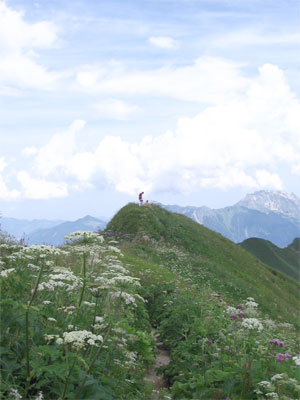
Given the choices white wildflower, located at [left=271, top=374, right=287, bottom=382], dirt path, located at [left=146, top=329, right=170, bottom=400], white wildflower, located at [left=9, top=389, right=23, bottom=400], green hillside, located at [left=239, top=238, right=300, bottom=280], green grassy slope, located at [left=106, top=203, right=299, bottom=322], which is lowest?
dirt path, located at [left=146, top=329, right=170, bottom=400]

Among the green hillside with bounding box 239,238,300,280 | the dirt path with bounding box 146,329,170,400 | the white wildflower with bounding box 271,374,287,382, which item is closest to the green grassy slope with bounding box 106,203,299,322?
the dirt path with bounding box 146,329,170,400

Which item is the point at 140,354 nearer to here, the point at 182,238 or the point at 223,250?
the point at 182,238

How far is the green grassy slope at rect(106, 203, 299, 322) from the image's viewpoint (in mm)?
24609

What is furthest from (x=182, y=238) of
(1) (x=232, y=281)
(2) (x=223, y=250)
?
(1) (x=232, y=281)

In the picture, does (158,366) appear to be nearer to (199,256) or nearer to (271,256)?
(199,256)

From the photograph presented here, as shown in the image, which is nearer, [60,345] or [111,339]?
[60,345]

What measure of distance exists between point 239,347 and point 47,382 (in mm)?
4007

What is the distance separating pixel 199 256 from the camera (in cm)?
3045

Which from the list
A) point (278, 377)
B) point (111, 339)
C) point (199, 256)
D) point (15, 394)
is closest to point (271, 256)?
point (199, 256)

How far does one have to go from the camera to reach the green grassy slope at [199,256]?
80.7 feet

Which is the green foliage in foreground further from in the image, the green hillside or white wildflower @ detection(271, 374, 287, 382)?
the green hillside

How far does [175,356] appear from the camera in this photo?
8.27 metres

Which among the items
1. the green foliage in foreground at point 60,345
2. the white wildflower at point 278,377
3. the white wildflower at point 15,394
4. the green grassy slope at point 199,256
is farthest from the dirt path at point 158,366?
the green grassy slope at point 199,256

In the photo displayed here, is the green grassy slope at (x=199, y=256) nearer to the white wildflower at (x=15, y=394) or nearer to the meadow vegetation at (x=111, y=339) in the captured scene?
the meadow vegetation at (x=111, y=339)
